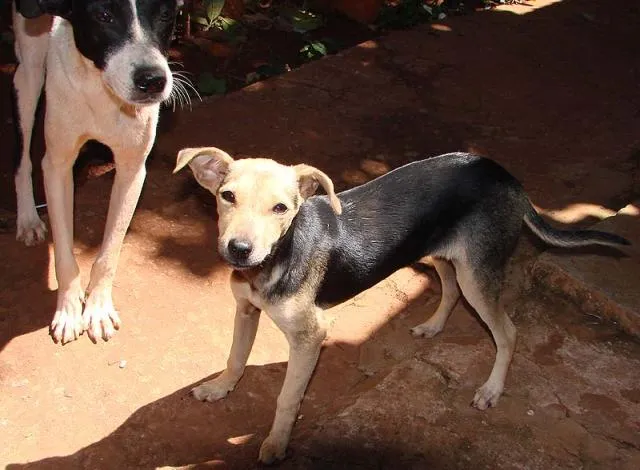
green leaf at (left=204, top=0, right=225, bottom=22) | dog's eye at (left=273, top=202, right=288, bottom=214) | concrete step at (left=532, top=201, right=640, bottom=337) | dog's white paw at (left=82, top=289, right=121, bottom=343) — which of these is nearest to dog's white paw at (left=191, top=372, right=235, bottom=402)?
dog's white paw at (left=82, top=289, right=121, bottom=343)

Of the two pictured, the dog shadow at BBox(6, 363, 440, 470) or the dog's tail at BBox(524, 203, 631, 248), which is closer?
the dog shadow at BBox(6, 363, 440, 470)

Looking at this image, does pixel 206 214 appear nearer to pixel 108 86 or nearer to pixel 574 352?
pixel 108 86

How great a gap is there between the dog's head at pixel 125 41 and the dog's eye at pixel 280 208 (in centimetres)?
98

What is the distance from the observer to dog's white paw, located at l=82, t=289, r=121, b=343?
4.82 metres

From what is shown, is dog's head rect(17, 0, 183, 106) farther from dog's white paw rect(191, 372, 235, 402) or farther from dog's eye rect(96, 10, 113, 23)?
dog's white paw rect(191, 372, 235, 402)

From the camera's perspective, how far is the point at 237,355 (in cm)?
439

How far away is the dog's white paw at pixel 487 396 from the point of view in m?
4.18

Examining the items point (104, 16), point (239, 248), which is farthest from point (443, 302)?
point (104, 16)

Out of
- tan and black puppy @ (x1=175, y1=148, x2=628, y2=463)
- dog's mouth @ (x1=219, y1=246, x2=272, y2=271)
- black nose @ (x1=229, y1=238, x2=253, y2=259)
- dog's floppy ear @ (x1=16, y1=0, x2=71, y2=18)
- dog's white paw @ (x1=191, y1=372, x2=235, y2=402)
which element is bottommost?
dog's white paw @ (x1=191, y1=372, x2=235, y2=402)

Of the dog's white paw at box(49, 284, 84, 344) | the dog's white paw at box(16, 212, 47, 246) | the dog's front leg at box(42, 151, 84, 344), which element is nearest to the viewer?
the dog's front leg at box(42, 151, 84, 344)

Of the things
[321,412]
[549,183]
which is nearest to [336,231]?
[321,412]

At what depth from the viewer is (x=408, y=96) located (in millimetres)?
7801

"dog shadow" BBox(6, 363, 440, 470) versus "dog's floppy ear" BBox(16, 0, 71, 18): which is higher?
"dog's floppy ear" BBox(16, 0, 71, 18)

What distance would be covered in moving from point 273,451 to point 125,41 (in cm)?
212
